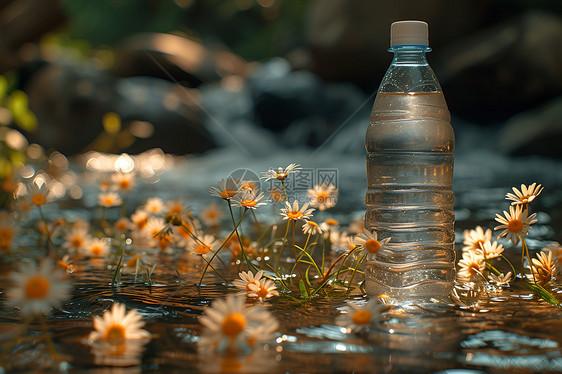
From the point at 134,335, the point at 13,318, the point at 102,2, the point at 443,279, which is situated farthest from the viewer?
the point at 102,2

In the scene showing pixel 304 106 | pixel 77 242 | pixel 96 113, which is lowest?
pixel 77 242

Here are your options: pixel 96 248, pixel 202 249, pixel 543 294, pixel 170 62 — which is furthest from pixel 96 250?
pixel 170 62

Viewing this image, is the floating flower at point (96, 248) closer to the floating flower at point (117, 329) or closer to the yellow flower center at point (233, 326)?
the floating flower at point (117, 329)

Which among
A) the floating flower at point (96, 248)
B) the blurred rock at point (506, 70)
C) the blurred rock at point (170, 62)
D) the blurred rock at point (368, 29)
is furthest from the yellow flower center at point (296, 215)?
the blurred rock at point (170, 62)

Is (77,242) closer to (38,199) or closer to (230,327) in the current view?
(38,199)

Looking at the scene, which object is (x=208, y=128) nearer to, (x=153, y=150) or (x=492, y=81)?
(x=153, y=150)

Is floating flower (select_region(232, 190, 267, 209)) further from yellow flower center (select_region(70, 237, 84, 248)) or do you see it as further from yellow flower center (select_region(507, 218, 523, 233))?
yellow flower center (select_region(70, 237, 84, 248))

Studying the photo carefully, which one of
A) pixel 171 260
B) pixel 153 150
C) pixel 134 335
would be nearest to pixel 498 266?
pixel 171 260

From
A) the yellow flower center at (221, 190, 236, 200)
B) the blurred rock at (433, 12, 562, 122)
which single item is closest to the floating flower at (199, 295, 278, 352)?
the yellow flower center at (221, 190, 236, 200)
